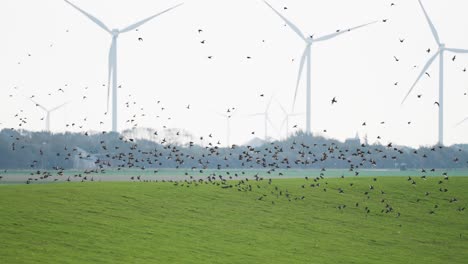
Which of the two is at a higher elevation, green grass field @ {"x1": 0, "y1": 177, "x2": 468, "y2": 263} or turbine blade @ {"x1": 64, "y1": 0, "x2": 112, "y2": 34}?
turbine blade @ {"x1": 64, "y1": 0, "x2": 112, "y2": 34}

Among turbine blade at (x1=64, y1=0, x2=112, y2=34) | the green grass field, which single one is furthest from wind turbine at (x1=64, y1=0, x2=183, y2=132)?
the green grass field

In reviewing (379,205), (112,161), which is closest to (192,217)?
(379,205)

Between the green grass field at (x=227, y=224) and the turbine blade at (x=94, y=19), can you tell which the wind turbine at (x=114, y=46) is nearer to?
the turbine blade at (x=94, y=19)

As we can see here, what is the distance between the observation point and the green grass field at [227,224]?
45750 millimetres

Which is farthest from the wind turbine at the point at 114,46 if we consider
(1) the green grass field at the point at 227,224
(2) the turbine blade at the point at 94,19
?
(1) the green grass field at the point at 227,224

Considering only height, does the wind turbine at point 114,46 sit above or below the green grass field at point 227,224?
above

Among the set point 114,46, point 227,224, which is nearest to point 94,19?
point 114,46

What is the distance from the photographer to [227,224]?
2232 inches

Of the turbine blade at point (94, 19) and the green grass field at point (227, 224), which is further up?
the turbine blade at point (94, 19)

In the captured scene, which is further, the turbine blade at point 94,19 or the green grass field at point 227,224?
A: the turbine blade at point 94,19

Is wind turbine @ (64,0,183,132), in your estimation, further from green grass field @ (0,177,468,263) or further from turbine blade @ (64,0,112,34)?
green grass field @ (0,177,468,263)

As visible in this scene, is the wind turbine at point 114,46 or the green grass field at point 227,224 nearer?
the green grass field at point 227,224

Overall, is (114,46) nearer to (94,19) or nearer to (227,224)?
(94,19)

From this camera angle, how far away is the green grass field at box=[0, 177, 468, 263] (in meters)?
45.8
